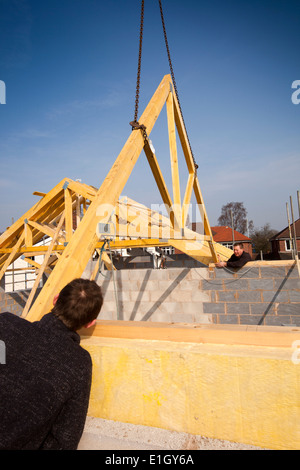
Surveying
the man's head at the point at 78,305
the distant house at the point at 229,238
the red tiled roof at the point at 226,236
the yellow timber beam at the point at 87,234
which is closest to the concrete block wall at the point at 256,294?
the yellow timber beam at the point at 87,234

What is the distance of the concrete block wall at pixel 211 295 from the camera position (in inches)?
217

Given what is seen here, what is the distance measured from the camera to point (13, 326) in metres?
1.41

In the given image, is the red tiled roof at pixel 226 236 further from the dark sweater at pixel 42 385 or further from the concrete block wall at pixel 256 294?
the dark sweater at pixel 42 385

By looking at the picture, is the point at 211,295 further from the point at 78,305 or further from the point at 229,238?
the point at 229,238

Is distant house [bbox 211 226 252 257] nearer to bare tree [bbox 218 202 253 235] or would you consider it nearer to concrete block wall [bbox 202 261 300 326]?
bare tree [bbox 218 202 253 235]

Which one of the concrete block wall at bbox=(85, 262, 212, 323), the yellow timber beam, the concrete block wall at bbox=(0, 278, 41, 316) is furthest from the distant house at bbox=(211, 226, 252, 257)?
the yellow timber beam

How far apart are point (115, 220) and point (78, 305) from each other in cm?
473

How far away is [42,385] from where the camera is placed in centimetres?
126

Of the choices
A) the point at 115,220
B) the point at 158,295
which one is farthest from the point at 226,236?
the point at 115,220

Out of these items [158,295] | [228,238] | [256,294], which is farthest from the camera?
[228,238]

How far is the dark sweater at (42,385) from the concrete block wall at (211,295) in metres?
3.33

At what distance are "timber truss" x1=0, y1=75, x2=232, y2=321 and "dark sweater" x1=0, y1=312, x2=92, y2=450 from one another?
85cm

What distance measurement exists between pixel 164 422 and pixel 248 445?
1.45ft
